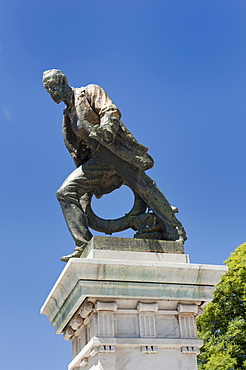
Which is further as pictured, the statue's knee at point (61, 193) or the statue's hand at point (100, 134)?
the statue's knee at point (61, 193)

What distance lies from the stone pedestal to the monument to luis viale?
1 cm

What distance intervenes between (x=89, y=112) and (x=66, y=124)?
0.62 m

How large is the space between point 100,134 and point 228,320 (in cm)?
1724

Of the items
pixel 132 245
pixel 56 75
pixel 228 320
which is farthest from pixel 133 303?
pixel 228 320

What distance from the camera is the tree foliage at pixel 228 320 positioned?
21.4 meters

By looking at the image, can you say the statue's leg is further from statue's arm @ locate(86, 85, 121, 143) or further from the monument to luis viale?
statue's arm @ locate(86, 85, 121, 143)

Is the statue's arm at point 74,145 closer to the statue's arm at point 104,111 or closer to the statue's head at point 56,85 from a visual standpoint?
the statue's head at point 56,85

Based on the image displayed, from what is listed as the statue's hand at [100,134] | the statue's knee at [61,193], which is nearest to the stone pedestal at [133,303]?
the statue's knee at [61,193]

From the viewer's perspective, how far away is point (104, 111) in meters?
7.39

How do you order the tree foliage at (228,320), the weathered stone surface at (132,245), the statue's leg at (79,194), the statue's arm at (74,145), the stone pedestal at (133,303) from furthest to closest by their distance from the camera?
the tree foliage at (228,320) → the statue's arm at (74,145) → the statue's leg at (79,194) → the weathered stone surface at (132,245) → the stone pedestal at (133,303)

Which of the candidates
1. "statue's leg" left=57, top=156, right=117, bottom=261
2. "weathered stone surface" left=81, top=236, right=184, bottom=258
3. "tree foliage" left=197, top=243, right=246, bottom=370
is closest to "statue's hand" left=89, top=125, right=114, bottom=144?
"statue's leg" left=57, top=156, right=117, bottom=261

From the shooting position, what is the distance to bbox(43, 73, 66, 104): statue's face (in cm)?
760

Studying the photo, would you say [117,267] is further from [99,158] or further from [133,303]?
[99,158]

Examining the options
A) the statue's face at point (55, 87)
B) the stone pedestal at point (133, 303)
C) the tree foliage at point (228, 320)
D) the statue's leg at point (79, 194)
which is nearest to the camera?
the stone pedestal at point (133, 303)
